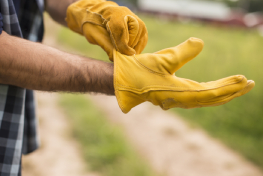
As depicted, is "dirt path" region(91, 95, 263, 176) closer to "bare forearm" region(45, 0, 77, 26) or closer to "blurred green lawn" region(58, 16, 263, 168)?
"blurred green lawn" region(58, 16, 263, 168)

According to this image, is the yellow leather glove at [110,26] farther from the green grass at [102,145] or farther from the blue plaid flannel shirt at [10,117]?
the green grass at [102,145]

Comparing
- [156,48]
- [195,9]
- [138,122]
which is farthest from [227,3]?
[138,122]

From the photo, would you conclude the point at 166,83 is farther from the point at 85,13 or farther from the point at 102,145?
the point at 102,145

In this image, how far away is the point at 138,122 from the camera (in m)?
3.47

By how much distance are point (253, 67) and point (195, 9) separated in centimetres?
1884

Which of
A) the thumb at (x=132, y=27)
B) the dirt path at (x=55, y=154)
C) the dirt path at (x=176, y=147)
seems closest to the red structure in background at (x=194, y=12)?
the dirt path at (x=176, y=147)

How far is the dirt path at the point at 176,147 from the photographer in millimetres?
2561

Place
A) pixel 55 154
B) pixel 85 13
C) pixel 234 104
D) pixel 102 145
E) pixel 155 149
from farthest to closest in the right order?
pixel 234 104
pixel 155 149
pixel 102 145
pixel 55 154
pixel 85 13

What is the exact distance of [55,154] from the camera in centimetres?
252

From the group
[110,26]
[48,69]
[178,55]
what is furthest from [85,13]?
[178,55]

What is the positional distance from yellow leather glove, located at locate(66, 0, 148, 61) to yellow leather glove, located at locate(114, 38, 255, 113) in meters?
0.10

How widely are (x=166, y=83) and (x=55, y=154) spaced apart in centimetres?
201

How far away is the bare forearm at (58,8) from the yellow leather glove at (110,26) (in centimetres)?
13

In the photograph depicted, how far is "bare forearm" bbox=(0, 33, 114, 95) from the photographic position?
839 millimetres
